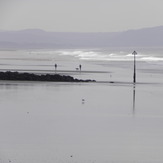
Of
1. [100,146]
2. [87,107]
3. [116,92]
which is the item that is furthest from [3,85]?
[100,146]

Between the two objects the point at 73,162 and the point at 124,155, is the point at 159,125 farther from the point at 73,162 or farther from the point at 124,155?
the point at 73,162

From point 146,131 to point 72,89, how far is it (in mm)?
18493

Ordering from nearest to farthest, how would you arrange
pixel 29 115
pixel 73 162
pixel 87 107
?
1. pixel 73 162
2. pixel 29 115
3. pixel 87 107

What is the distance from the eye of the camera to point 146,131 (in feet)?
63.4

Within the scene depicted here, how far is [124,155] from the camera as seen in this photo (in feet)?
50.6

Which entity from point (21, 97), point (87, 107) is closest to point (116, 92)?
point (21, 97)

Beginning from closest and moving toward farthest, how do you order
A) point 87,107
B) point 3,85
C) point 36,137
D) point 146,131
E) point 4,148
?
point 4,148 → point 36,137 → point 146,131 → point 87,107 → point 3,85

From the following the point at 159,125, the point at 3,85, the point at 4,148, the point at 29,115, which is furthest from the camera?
the point at 3,85

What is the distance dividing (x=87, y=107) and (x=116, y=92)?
9089 millimetres

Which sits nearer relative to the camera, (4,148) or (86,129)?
(4,148)

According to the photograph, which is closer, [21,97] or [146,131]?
[146,131]

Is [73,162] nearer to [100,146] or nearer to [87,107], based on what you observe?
[100,146]

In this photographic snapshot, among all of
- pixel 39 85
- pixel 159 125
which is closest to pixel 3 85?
pixel 39 85

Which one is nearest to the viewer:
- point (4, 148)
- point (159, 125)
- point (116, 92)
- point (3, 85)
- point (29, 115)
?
point (4, 148)
